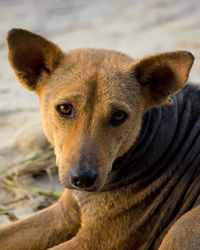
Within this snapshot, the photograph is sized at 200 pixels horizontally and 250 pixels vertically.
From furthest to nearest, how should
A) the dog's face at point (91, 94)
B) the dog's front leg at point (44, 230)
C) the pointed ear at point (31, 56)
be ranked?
the dog's front leg at point (44, 230), the pointed ear at point (31, 56), the dog's face at point (91, 94)

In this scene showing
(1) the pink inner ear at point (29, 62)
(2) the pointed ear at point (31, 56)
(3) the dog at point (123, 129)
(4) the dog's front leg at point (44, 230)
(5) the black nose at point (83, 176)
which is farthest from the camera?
(4) the dog's front leg at point (44, 230)

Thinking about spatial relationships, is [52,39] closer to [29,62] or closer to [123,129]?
[29,62]

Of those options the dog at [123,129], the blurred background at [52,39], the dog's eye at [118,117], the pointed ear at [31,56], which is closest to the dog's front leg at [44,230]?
the dog at [123,129]

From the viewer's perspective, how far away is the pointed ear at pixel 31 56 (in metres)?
4.20

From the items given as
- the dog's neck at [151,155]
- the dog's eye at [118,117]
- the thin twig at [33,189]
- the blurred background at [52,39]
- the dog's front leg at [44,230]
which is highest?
the dog's eye at [118,117]

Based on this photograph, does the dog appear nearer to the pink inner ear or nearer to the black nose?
the pink inner ear

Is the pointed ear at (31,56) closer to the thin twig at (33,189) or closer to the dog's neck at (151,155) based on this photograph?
the dog's neck at (151,155)

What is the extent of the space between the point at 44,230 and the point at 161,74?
198 centimetres

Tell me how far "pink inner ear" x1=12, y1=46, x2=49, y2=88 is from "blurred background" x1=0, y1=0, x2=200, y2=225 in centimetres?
174

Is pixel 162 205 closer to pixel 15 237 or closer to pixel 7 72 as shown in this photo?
pixel 15 237

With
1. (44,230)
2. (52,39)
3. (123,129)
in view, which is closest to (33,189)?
(44,230)

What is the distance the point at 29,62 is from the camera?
4.45 metres

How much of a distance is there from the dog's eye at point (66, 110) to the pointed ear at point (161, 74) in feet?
2.13

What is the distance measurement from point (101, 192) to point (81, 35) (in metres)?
7.52
